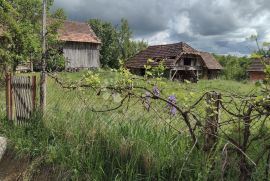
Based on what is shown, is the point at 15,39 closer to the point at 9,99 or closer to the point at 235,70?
the point at 9,99

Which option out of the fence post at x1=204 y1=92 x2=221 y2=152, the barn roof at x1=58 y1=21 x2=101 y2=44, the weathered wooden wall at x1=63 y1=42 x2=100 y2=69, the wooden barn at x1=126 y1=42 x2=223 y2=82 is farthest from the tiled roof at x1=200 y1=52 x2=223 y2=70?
the fence post at x1=204 y1=92 x2=221 y2=152

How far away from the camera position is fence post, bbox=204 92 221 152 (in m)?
3.85

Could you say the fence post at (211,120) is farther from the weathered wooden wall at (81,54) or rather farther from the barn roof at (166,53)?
the weathered wooden wall at (81,54)

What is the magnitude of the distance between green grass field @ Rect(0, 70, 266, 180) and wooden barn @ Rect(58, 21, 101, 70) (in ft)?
124

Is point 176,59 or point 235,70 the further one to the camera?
point 235,70

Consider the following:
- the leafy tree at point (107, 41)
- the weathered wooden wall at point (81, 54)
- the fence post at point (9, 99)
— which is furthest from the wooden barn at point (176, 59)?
the fence post at point (9, 99)

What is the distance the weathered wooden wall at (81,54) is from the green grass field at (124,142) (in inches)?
1486

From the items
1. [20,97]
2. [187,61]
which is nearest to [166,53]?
[187,61]

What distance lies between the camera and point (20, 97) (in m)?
7.06

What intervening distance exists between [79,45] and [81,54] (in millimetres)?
1096

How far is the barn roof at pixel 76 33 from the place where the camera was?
43688mm

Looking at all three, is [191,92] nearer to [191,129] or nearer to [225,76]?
[191,129]

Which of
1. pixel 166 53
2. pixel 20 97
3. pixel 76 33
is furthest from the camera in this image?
pixel 76 33

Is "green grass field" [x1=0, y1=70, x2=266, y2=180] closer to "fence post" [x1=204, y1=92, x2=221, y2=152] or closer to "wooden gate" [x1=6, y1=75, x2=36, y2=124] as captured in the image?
"fence post" [x1=204, y1=92, x2=221, y2=152]
